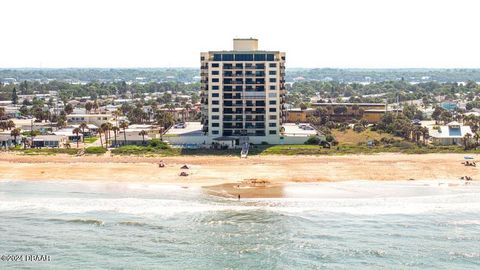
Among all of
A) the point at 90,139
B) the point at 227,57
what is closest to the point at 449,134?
the point at 227,57

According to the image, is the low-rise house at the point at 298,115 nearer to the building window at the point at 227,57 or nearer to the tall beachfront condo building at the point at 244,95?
the tall beachfront condo building at the point at 244,95

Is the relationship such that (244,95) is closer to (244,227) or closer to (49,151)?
(49,151)

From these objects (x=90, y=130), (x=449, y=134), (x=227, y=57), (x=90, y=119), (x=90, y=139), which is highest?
(x=227, y=57)

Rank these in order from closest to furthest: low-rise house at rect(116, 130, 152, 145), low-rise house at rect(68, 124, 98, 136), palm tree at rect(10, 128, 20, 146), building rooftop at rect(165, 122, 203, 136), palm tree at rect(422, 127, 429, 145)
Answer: palm tree at rect(10, 128, 20, 146) < low-rise house at rect(116, 130, 152, 145) < building rooftop at rect(165, 122, 203, 136) < palm tree at rect(422, 127, 429, 145) < low-rise house at rect(68, 124, 98, 136)

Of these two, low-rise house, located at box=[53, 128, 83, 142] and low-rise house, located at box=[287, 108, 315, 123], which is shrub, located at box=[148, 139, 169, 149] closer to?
low-rise house, located at box=[53, 128, 83, 142]

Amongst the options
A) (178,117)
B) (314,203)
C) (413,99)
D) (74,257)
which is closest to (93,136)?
(178,117)

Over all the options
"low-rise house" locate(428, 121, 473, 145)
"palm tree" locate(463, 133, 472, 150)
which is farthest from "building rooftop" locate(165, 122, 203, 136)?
"palm tree" locate(463, 133, 472, 150)

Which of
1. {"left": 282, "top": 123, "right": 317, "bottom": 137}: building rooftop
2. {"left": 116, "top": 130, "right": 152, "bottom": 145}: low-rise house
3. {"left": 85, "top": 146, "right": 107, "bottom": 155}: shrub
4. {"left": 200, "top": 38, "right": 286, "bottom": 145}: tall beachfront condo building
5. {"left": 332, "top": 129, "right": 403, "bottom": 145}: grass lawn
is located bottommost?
{"left": 332, "top": 129, "right": 403, "bottom": 145}: grass lawn
